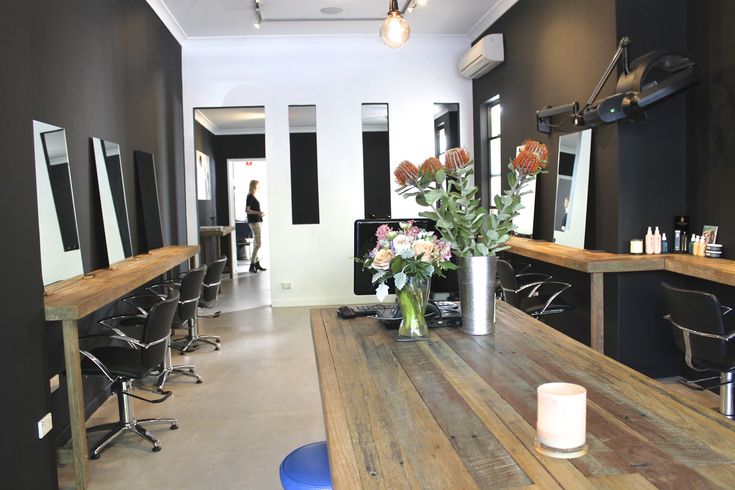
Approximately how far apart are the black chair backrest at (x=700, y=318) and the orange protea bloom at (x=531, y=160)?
4.88ft

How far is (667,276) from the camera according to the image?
466 centimetres

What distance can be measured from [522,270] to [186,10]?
14.8 feet

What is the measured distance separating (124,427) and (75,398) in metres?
0.75

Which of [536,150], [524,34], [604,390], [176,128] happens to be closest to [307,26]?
[176,128]

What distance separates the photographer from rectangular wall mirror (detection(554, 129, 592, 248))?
510 cm

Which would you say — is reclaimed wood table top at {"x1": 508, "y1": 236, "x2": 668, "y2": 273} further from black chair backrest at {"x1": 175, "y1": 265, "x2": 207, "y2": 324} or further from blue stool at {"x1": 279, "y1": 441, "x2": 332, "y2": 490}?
blue stool at {"x1": 279, "y1": 441, "x2": 332, "y2": 490}

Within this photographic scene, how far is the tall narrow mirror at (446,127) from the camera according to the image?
8.41 metres

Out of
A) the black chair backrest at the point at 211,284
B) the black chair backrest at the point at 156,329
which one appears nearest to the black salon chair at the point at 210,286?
the black chair backrest at the point at 211,284

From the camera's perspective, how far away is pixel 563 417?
132cm

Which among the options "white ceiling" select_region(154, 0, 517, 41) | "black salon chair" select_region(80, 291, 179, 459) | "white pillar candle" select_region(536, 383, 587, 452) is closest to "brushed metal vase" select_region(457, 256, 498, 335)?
"white pillar candle" select_region(536, 383, 587, 452)

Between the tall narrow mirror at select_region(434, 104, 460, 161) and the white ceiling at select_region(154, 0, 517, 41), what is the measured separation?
95 centimetres

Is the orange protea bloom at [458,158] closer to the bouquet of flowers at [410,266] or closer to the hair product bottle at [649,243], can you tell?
the bouquet of flowers at [410,266]

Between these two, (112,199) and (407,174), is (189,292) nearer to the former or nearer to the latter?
(112,199)

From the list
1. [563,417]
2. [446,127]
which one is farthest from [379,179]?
[563,417]
